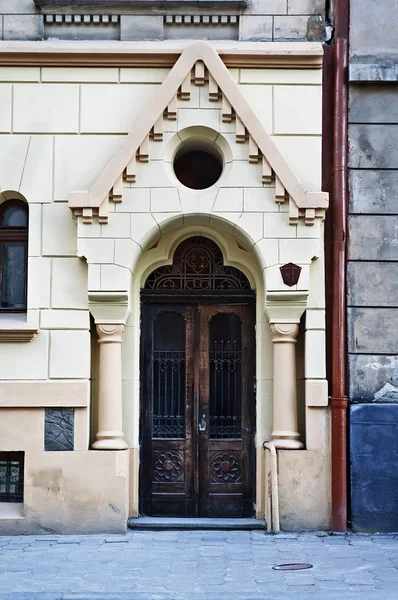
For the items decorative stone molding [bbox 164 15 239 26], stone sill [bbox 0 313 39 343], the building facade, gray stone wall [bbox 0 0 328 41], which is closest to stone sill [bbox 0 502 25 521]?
the building facade

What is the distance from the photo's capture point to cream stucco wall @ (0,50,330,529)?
10383 mm

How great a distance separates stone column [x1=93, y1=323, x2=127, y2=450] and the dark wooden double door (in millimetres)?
571

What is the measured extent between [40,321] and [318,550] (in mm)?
4153

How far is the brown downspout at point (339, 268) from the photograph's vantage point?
1025cm

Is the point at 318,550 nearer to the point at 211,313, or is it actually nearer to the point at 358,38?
the point at 211,313

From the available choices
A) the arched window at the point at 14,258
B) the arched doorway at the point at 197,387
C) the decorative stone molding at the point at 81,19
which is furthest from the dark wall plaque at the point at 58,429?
the decorative stone molding at the point at 81,19

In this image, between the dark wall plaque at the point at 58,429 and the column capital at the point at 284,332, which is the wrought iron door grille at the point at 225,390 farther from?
the dark wall plaque at the point at 58,429

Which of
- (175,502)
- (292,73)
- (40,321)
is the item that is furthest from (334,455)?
(292,73)

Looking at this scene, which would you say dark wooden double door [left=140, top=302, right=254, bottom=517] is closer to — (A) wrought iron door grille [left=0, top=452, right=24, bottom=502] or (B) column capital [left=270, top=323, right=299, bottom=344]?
(B) column capital [left=270, top=323, right=299, bottom=344]

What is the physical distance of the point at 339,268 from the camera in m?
10.5

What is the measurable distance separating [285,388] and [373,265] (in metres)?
1.84

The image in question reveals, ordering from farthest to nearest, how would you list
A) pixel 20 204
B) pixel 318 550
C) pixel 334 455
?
pixel 20 204 → pixel 334 455 → pixel 318 550

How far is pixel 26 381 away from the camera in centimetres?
1039

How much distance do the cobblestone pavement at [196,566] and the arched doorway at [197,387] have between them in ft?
2.32
